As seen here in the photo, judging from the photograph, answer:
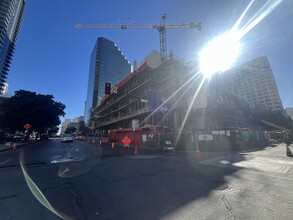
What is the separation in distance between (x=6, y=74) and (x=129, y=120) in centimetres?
11482

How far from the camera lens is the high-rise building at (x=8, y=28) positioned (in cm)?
8756

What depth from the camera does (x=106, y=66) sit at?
340 ft

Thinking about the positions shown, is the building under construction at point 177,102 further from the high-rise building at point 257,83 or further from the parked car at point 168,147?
the high-rise building at point 257,83

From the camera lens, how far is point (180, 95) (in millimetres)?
33062

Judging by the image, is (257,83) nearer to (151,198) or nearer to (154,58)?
(154,58)

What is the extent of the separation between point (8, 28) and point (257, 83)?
16681 centimetres

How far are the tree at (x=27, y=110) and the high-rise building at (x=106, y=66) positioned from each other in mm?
55582

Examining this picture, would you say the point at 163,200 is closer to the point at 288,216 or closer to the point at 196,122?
the point at 288,216

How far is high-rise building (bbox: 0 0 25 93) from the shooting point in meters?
87.6

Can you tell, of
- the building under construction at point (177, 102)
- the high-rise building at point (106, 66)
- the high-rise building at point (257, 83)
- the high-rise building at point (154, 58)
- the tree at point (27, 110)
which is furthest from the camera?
the high-rise building at point (106, 66)

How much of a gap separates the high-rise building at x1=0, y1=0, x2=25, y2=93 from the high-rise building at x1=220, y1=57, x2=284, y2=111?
136 metres

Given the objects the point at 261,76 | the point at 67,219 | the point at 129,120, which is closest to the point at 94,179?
the point at 67,219

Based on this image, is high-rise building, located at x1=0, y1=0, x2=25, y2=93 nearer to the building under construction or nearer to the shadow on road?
the building under construction

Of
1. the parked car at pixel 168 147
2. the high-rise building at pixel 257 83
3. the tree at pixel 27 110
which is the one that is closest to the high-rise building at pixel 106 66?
the tree at pixel 27 110
